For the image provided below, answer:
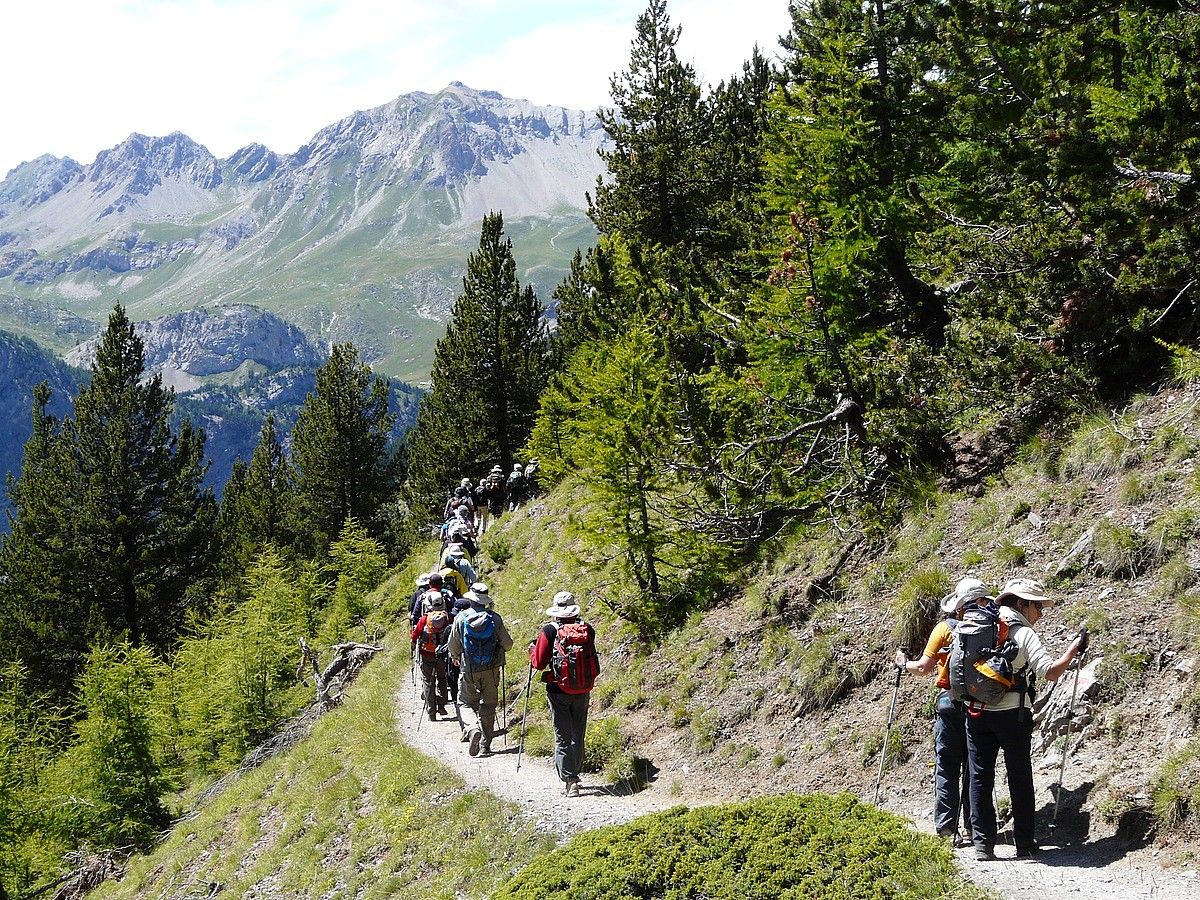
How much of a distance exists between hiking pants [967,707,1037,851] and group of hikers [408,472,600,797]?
4.38 metres

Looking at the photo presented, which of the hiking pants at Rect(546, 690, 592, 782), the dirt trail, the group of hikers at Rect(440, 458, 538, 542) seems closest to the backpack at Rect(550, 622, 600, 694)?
the hiking pants at Rect(546, 690, 592, 782)

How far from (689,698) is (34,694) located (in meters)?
31.0

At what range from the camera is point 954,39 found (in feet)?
30.7

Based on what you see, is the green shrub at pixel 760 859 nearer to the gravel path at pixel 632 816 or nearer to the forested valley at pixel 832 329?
the gravel path at pixel 632 816

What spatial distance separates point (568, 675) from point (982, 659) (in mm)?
4704

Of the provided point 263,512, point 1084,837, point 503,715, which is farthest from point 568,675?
point 263,512

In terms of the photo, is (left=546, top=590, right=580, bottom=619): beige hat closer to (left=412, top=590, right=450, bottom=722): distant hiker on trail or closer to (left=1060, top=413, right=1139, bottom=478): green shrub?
(left=412, top=590, right=450, bottom=722): distant hiker on trail

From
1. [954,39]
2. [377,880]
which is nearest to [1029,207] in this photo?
[954,39]

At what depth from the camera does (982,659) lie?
6141 mm

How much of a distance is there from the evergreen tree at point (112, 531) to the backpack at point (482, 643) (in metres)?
25.0

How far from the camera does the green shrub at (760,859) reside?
577 centimetres

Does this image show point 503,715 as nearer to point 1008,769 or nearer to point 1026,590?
point 1008,769

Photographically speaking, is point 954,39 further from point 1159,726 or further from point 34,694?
point 34,694

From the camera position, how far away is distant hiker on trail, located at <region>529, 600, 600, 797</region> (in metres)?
9.62
